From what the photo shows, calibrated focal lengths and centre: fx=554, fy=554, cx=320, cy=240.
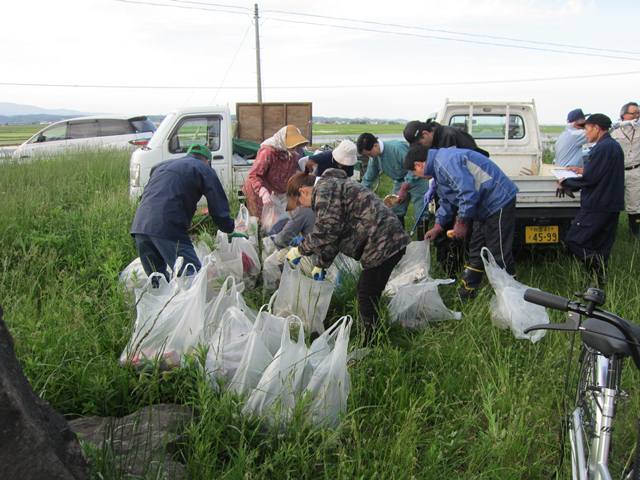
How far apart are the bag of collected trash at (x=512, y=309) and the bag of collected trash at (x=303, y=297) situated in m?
1.04

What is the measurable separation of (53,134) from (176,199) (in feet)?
39.3

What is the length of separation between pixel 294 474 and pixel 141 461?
63 cm

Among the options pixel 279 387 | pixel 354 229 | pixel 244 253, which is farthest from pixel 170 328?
pixel 244 253

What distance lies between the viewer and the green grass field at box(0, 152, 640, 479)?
7.66 feet

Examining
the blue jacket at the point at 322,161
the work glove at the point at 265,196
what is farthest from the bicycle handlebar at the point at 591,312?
the blue jacket at the point at 322,161

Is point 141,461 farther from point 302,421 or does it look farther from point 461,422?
point 461,422

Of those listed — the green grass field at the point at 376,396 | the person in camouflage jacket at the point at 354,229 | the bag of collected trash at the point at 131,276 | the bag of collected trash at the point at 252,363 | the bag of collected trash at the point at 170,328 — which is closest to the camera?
the green grass field at the point at 376,396

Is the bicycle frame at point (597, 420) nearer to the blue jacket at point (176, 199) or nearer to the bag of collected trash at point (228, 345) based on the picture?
the bag of collected trash at point (228, 345)

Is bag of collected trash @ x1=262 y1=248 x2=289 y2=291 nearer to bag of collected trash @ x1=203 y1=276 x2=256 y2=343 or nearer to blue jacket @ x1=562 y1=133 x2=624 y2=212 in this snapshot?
bag of collected trash @ x1=203 y1=276 x2=256 y2=343

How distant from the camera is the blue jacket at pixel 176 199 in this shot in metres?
4.04

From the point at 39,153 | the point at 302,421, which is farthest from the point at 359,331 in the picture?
the point at 39,153

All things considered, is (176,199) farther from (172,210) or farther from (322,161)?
(322,161)

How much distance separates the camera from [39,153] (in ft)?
40.4

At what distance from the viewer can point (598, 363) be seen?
1796mm
